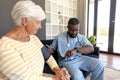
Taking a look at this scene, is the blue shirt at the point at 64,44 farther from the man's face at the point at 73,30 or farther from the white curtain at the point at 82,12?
the white curtain at the point at 82,12

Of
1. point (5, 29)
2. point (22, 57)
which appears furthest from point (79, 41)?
point (22, 57)

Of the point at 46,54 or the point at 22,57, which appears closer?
the point at 22,57

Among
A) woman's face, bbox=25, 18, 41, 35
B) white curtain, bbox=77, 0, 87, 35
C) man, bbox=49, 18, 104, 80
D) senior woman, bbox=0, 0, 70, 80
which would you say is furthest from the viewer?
white curtain, bbox=77, 0, 87, 35

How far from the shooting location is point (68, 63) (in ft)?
5.58

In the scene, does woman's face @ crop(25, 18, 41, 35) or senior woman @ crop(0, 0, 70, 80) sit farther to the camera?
Answer: woman's face @ crop(25, 18, 41, 35)

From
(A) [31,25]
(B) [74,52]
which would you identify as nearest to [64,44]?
(B) [74,52]

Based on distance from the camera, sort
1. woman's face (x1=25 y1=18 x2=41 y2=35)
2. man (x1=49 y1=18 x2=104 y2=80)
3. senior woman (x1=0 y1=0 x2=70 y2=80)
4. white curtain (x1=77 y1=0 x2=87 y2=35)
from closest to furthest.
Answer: senior woman (x1=0 y1=0 x2=70 y2=80)
woman's face (x1=25 y1=18 x2=41 y2=35)
man (x1=49 y1=18 x2=104 y2=80)
white curtain (x1=77 y1=0 x2=87 y2=35)

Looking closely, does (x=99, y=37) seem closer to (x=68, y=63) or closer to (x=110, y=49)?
(x=110, y=49)

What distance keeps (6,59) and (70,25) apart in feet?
3.81

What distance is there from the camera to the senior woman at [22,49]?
79cm

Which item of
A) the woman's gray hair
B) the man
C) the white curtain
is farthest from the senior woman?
the white curtain

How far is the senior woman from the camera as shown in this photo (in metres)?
0.79

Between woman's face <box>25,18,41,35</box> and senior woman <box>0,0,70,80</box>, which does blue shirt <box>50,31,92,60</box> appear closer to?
senior woman <box>0,0,70,80</box>

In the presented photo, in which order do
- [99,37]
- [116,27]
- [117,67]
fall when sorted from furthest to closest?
[99,37] → [116,27] → [117,67]
